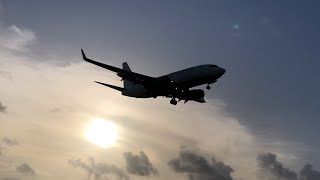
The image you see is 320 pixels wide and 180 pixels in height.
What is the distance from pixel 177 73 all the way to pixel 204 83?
560 centimetres

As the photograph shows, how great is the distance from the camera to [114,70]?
84875 mm

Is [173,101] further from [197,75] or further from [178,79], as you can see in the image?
[197,75]

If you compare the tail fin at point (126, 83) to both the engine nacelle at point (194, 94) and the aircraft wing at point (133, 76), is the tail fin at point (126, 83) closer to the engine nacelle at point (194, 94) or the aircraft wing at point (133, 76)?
the aircraft wing at point (133, 76)

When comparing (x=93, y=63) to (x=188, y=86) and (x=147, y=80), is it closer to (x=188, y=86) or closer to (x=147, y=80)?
(x=147, y=80)

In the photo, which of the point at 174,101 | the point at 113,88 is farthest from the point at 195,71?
the point at 113,88

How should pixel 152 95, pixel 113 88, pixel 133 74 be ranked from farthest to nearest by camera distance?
pixel 113 88, pixel 152 95, pixel 133 74

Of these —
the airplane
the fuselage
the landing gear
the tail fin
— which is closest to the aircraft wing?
the airplane

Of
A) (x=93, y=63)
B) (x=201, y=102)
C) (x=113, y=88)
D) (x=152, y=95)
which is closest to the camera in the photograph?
(x=93, y=63)

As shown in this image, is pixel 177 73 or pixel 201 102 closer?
pixel 177 73

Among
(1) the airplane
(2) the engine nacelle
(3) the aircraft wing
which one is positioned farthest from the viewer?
(2) the engine nacelle

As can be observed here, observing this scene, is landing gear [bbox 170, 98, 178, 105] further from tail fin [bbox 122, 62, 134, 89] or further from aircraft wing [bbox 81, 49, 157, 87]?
tail fin [bbox 122, 62, 134, 89]

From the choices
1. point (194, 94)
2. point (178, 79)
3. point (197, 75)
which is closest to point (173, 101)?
point (194, 94)

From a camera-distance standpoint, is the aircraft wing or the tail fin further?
the tail fin

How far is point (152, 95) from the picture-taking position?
9381 cm
